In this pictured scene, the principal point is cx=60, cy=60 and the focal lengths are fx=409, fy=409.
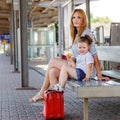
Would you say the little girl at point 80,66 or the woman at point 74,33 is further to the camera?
the woman at point 74,33

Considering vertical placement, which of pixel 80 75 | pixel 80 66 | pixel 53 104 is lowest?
pixel 53 104

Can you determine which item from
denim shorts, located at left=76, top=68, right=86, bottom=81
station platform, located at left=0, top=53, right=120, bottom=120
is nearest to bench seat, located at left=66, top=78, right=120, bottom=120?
denim shorts, located at left=76, top=68, right=86, bottom=81

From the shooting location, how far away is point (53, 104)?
19.3 ft

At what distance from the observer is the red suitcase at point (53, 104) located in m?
5.86

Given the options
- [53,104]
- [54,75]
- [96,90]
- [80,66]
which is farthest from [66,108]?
[96,90]

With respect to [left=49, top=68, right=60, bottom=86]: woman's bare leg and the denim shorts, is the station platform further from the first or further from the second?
the denim shorts

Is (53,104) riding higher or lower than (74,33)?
lower

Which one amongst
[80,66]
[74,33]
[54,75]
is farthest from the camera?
[74,33]

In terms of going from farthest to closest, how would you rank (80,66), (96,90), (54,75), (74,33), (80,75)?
(74,33) < (54,75) < (80,66) < (80,75) < (96,90)

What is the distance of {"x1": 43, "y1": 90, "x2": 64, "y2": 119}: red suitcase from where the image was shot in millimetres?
5863

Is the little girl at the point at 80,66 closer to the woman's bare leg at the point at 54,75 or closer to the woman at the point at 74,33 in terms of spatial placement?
the woman at the point at 74,33

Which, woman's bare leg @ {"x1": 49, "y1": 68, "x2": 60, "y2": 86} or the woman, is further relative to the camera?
woman's bare leg @ {"x1": 49, "y1": 68, "x2": 60, "y2": 86}

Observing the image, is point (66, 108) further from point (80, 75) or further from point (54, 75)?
point (80, 75)

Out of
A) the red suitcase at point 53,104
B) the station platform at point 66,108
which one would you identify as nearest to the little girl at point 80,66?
the red suitcase at point 53,104
